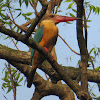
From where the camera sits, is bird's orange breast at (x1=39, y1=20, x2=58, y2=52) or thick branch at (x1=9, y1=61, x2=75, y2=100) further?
thick branch at (x1=9, y1=61, x2=75, y2=100)

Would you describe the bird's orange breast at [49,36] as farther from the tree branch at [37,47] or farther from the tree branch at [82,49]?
the tree branch at [37,47]

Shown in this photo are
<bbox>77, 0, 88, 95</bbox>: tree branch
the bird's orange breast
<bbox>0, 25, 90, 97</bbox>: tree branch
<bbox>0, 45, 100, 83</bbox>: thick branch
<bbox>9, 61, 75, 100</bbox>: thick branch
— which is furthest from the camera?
<bbox>9, 61, 75, 100</bbox>: thick branch

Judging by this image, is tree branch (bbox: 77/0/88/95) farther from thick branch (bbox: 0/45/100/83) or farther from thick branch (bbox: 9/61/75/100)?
thick branch (bbox: 9/61/75/100)

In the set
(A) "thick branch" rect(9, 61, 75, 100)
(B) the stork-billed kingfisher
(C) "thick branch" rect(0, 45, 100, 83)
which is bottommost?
Result: (A) "thick branch" rect(9, 61, 75, 100)

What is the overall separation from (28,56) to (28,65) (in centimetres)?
18

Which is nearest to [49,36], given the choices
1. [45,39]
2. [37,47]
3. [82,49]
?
[45,39]

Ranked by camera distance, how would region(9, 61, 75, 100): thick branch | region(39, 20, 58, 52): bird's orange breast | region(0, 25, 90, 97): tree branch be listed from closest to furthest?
region(0, 25, 90, 97): tree branch
region(39, 20, 58, 52): bird's orange breast
region(9, 61, 75, 100): thick branch

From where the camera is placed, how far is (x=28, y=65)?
4215mm

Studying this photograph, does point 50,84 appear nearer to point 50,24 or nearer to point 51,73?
point 51,73

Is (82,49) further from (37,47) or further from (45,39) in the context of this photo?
(37,47)

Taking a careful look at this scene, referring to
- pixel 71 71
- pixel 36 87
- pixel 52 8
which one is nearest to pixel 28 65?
pixel 36 87

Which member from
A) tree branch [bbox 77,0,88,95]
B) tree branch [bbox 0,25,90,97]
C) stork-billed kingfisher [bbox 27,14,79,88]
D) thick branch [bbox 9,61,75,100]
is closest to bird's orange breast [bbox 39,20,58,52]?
stork-billed kingfisher [bbox 27,14,79,88]

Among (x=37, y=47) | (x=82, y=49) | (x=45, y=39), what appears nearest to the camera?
(x=37, y=47)

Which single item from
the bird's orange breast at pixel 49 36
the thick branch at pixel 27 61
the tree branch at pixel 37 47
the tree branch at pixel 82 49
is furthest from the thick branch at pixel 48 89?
the tree branch at pixel 37 47
